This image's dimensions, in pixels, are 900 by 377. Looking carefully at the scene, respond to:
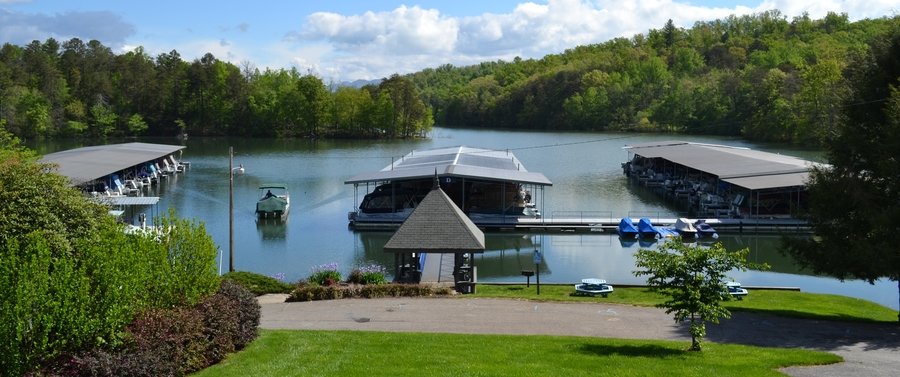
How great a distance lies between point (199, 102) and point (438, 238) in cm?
10836

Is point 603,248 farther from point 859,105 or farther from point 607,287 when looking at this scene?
point 859,105

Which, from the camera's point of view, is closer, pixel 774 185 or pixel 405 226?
pixel 405 226

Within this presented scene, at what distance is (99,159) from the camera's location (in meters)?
56.4

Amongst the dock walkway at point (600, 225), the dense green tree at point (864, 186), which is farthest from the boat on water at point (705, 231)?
the dense green tree at point (864, 186)

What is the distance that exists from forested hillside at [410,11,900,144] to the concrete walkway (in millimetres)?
64895

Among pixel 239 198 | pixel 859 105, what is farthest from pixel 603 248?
pixel 239 198

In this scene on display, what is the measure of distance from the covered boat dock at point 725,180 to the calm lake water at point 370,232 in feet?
7.02

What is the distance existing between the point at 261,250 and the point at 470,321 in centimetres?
2047

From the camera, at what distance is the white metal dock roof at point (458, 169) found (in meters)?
45.2

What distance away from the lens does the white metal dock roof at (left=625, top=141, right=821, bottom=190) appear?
45719mm

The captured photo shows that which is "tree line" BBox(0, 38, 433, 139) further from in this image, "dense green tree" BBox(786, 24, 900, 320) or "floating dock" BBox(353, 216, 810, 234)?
"dense green tree" BBox(786, 24, 900, 320)

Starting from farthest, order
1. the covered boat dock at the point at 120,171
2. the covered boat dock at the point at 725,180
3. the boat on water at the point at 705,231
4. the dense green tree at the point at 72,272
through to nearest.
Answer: the covered boat dock at the point at 725,180, the covered boat dock at the point at 120,171, the boat on water at the point at 705,231, the dense green tree at the point at 72,272

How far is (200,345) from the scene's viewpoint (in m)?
14.4

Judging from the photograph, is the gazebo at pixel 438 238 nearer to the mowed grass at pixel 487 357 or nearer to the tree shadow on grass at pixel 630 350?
the mowed grass at pixel 487 357
